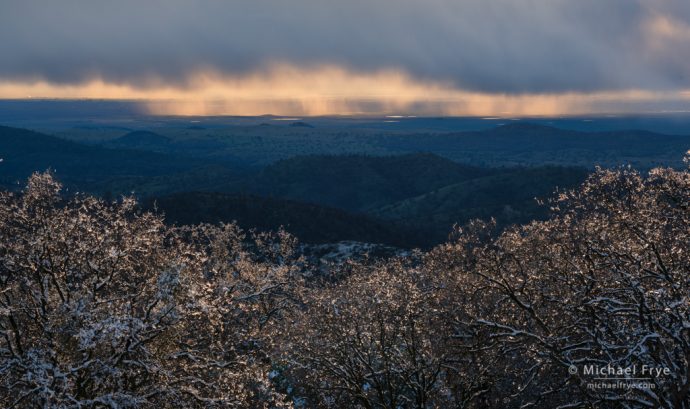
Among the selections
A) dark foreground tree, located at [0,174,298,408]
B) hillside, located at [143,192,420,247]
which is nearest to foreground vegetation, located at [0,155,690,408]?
dark foreground tree, located at [0,174,298,408]

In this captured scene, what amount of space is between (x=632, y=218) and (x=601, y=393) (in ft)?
19.4

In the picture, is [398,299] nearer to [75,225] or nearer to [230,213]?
[75,225]

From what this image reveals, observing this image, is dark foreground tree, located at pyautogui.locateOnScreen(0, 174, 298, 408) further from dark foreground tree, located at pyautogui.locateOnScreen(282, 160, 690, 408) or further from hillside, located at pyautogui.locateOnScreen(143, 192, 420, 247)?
hillside, located at pyautogui.locateOnScreen(143, 192, 420, 247)

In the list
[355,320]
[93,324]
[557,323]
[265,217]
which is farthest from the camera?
[265,217]

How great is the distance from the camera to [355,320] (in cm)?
2105

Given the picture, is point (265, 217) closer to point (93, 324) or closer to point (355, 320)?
point (355, 320)

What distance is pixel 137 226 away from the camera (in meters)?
22.8

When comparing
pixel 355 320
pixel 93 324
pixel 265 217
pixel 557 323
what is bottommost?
pixel 265 217

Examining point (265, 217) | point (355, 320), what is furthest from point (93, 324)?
point (265, 217)

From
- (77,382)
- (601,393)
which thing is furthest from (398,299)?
(77,382)

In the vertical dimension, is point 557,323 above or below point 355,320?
above

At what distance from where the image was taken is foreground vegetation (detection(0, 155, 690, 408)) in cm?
1503

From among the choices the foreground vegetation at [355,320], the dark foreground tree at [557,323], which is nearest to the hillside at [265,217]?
the dark foreground tree at [557,323]

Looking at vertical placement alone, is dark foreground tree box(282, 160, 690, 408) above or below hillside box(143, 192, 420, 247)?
above
